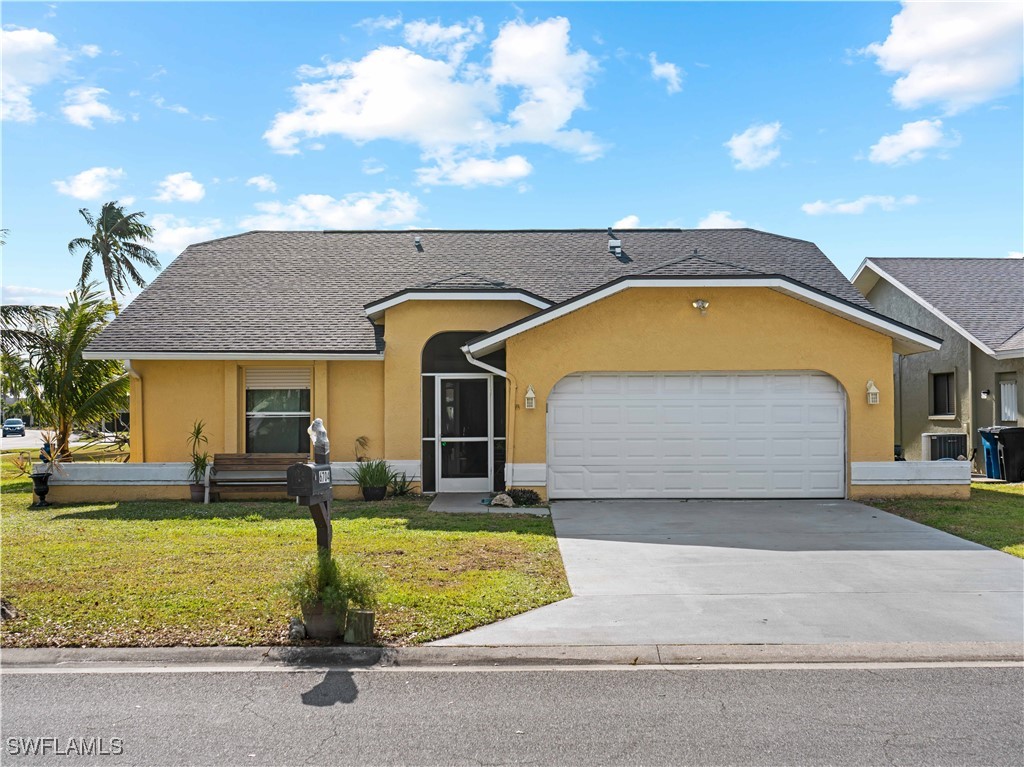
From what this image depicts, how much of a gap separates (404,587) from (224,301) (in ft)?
35.8

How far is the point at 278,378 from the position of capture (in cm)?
1579

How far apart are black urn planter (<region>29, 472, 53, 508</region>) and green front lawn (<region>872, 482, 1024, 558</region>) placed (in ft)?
45.4

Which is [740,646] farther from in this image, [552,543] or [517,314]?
[517,314]

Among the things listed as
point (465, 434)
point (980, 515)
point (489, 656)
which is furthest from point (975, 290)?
point (489, 656)

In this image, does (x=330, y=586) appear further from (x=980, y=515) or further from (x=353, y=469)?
(x=980, y=515)

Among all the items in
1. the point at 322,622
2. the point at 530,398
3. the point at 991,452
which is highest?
the point at 530,398

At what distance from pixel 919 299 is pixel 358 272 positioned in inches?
540

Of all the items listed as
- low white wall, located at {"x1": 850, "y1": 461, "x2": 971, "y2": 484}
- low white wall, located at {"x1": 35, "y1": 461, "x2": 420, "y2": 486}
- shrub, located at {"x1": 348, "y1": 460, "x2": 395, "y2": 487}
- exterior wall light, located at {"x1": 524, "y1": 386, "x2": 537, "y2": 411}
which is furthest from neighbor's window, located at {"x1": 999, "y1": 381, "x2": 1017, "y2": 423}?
low white wall, located at {"x1": 35, "y1": 461, "x2": 420, "y2": 486}

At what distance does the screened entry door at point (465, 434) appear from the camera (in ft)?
51.0

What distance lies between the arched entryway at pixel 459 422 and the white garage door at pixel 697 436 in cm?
170

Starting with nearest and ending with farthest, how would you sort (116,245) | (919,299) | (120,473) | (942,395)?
(120,473) → (919,299) → (942,395) → (116,245)

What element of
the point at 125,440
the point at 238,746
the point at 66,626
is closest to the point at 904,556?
the point at 238,746

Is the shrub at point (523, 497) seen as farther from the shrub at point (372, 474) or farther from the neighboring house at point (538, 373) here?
the shrub at point (372, 474)

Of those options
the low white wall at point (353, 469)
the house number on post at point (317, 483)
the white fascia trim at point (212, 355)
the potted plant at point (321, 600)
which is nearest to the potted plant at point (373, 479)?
the low white wall at point (353, 469)
